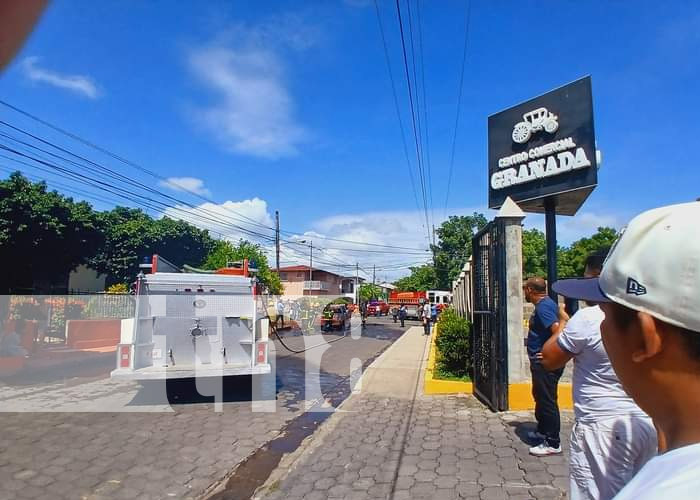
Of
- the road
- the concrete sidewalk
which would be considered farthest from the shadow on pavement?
the road

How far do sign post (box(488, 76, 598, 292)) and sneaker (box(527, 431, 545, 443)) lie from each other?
2788 mm

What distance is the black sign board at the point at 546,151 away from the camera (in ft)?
26.5

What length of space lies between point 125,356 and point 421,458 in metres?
5.25

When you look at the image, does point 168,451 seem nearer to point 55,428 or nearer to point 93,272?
point 55,428

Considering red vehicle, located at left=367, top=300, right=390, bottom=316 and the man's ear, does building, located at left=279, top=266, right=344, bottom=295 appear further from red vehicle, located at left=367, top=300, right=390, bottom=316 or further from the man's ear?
the man's ear

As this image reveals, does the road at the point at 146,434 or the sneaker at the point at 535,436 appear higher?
the sneaker at the point at 535,436

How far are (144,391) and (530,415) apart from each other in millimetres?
6686

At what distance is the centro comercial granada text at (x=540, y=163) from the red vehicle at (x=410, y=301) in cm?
3291

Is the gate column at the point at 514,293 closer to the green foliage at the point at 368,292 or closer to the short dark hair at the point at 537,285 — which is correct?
the short dark hair at the point at 537,285

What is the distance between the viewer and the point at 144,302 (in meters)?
8.48

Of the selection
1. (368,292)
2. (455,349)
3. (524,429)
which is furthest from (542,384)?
(368,292)

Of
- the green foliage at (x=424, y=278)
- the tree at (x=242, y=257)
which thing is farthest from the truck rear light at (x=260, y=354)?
the green foliage at (x=424, y=278)

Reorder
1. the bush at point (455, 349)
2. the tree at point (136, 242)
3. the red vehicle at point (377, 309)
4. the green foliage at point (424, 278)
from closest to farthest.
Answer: the bush at point (455, 349) < the tree at point (136, 242) < the red vehicle at point (377, 309) < the green foliage at point (424, 278)

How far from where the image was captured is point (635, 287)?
101 cm
